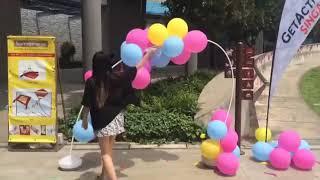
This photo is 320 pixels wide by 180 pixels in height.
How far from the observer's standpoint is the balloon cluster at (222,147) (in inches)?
278

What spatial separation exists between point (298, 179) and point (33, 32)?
1145 inches

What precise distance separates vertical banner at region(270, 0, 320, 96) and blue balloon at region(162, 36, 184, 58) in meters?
1.44

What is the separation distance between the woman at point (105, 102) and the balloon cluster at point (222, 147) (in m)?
1.29

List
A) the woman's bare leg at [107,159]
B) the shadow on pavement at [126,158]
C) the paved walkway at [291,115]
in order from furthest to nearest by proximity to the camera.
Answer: the paved walkway at [291,115]
the shadow on pavement at [126,158]
the woman's bare leg at [107,159]

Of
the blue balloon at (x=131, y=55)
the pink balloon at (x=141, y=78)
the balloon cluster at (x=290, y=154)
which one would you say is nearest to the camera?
the blue balloon at (x=131, y=55)

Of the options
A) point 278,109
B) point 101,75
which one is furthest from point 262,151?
point 278,109

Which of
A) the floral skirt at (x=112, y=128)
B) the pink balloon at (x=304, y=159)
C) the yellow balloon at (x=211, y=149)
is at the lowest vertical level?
the pink balloon at (x=304, y=159)

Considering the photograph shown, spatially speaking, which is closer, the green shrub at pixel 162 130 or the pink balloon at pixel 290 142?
the pink balloon at pixel 290 142

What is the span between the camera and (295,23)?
7.36 meters

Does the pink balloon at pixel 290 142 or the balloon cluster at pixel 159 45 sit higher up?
the balloon cluster at pixel 159 45

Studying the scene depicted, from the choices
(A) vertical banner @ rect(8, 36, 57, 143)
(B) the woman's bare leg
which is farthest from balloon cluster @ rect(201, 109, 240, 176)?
(A) vertical banner @ rect(8, 36, 57, 143)

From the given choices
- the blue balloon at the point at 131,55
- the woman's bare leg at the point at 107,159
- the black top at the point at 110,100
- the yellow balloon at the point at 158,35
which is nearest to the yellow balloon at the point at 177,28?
the yellow balloon at the point at 158,35

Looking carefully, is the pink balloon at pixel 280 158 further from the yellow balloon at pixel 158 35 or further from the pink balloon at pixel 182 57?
the yellow balloon at pixel 158 35

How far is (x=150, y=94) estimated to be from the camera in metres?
11.0
